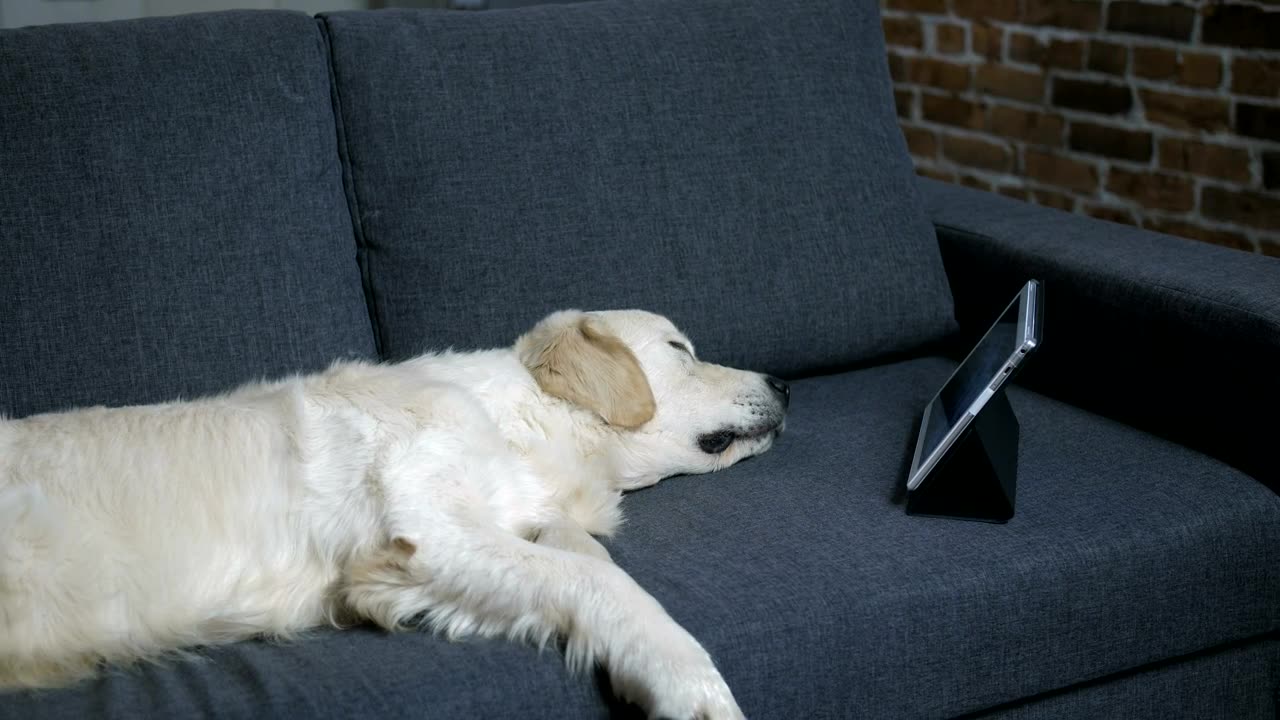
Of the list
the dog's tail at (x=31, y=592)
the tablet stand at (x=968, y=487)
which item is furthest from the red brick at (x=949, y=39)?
the dog's tail at (x=31, y=592)

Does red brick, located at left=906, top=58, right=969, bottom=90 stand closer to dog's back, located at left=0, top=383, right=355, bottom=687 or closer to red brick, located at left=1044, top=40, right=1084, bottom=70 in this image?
red brick, located at left=1044, top=40, right=1084, bottom=70

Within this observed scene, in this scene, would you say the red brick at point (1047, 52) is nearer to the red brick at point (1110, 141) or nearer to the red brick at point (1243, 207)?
the red brick at point (1110, 141)

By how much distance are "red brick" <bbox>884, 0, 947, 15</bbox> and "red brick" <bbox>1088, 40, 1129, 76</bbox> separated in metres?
0.60

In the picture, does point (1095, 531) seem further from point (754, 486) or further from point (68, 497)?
point (68, 497)

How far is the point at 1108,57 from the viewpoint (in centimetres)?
328

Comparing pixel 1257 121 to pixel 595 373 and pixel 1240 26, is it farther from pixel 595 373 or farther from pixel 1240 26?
pixel 595 373

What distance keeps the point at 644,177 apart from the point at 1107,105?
1708 millimetres

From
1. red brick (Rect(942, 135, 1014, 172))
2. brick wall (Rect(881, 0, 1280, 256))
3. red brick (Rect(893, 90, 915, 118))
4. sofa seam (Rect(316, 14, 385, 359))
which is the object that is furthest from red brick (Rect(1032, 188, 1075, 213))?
sofa seam (Rect(316, 14, 385, 359))

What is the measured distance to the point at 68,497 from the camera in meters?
1.51

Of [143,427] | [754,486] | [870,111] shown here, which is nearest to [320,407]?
[143,427]

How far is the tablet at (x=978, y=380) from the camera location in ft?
5.82

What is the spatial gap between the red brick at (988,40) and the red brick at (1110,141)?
0.36m

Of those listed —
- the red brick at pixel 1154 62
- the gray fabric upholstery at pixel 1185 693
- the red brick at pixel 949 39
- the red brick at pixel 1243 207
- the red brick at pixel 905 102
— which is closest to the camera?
the gray fabric upholstery at pixel 1185 693

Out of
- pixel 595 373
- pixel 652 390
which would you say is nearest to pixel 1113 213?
pixel 652 390
